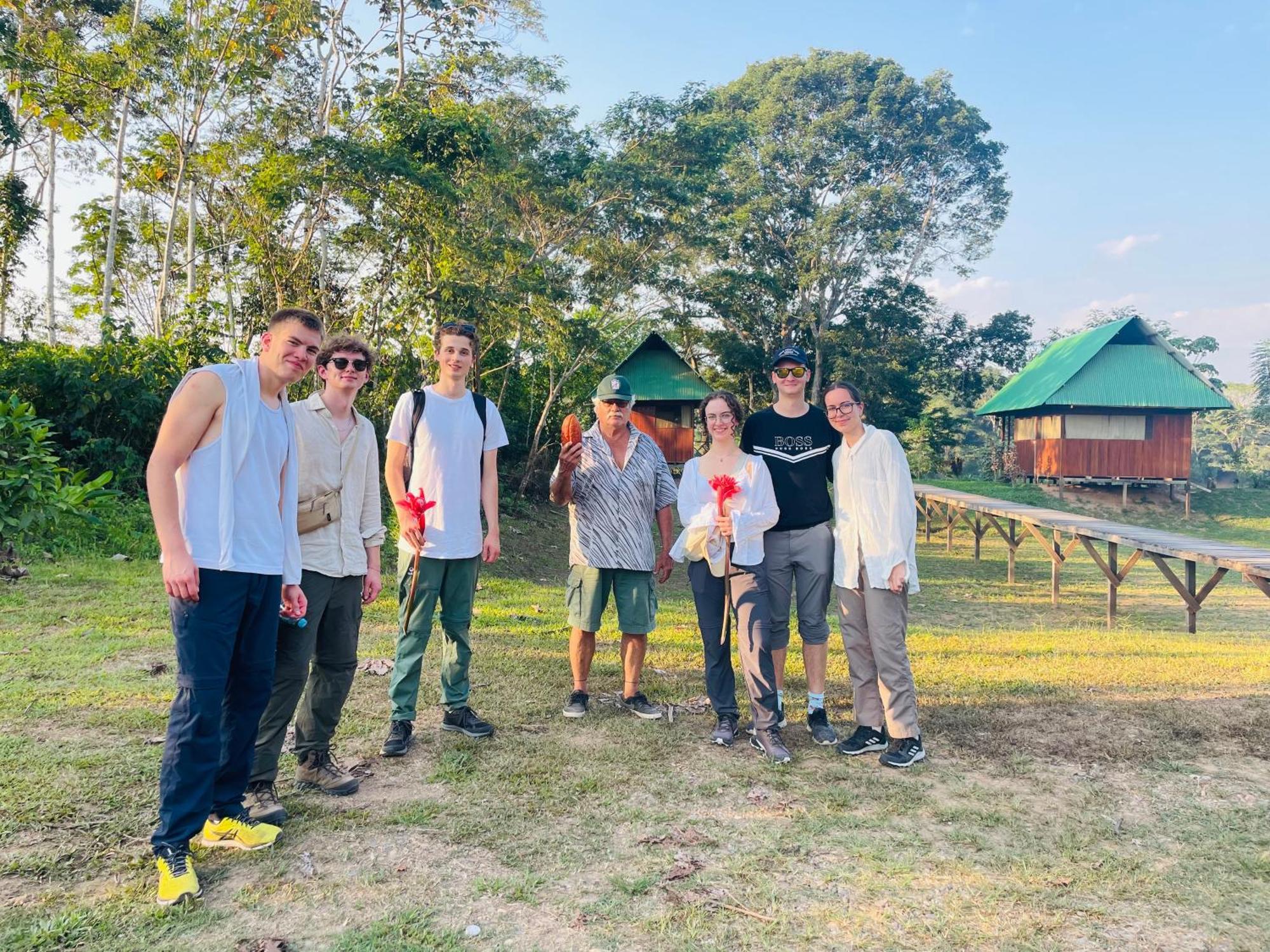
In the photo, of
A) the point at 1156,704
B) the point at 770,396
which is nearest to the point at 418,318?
the point at 1156,704

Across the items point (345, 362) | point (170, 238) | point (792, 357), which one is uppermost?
point (170, 238)

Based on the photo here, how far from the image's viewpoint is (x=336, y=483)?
3.18m

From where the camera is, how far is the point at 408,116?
10.6m

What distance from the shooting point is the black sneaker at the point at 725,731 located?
3.97 meters

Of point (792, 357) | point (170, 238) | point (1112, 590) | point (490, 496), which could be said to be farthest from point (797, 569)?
point (170, 238)

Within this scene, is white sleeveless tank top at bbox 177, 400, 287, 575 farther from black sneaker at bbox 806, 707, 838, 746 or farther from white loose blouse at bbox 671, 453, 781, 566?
black sneaker at bbox 806, 707, 838, 746

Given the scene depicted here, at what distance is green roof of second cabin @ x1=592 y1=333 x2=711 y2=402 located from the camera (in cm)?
1981

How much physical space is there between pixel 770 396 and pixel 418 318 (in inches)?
670

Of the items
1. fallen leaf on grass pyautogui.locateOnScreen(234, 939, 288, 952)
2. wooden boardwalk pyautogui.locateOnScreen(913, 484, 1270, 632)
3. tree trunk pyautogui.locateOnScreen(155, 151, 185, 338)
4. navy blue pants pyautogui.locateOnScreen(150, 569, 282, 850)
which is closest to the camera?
fallen leaf on grass pyautogui.locateOnScreen(234, 939, 288, 952)

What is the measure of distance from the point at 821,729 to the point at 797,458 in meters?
1.41

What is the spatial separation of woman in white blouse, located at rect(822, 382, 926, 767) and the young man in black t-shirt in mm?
99

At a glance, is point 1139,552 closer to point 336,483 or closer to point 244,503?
point 336,483

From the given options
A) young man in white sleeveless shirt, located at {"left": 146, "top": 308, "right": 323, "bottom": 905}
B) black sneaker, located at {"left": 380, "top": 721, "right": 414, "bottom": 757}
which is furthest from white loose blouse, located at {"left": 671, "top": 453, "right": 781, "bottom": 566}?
young man in white sleeveless shirt, located at {"left": 146, "top": 308, "right": 323, "bottom": 905}

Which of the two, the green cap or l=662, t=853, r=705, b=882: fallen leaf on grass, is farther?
the green cap
